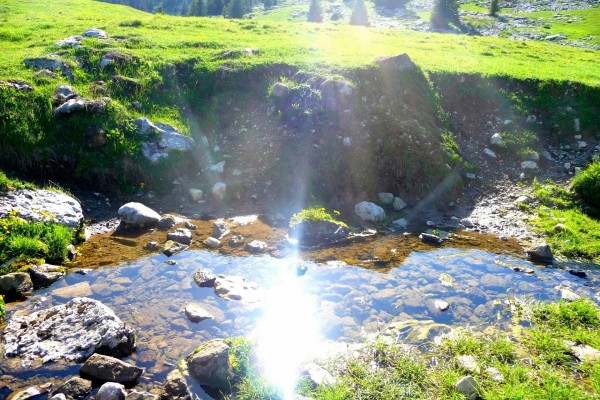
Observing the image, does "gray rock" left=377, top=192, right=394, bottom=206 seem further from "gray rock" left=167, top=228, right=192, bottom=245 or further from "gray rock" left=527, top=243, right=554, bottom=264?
"gray rock" left=167, top=228, right=192, bottom=245

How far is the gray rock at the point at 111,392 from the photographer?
6.27 metres

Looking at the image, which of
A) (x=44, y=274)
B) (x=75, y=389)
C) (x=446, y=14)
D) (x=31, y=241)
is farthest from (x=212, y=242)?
(x=446, y=14)

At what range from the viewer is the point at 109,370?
22.0 ft

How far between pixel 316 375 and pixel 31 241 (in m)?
8.41

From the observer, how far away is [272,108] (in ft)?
54.5

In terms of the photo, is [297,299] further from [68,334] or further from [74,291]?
[74,291]

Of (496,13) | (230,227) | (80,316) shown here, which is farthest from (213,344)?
(496,13)

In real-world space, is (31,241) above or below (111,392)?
above

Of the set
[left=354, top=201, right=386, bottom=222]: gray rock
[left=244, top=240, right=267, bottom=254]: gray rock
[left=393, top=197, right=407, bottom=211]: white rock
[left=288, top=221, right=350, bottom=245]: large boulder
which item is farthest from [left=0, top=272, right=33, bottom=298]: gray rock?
[left=393, top=197, right=407, bottom=211]: white rock

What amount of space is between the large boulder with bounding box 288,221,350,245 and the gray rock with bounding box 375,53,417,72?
8.79 meters

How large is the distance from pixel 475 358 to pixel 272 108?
1244 cm

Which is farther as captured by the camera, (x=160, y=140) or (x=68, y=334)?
(x=160, y=140)

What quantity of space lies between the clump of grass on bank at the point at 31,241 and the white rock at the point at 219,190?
16.3ft

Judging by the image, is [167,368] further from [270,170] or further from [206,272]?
[270,170]
